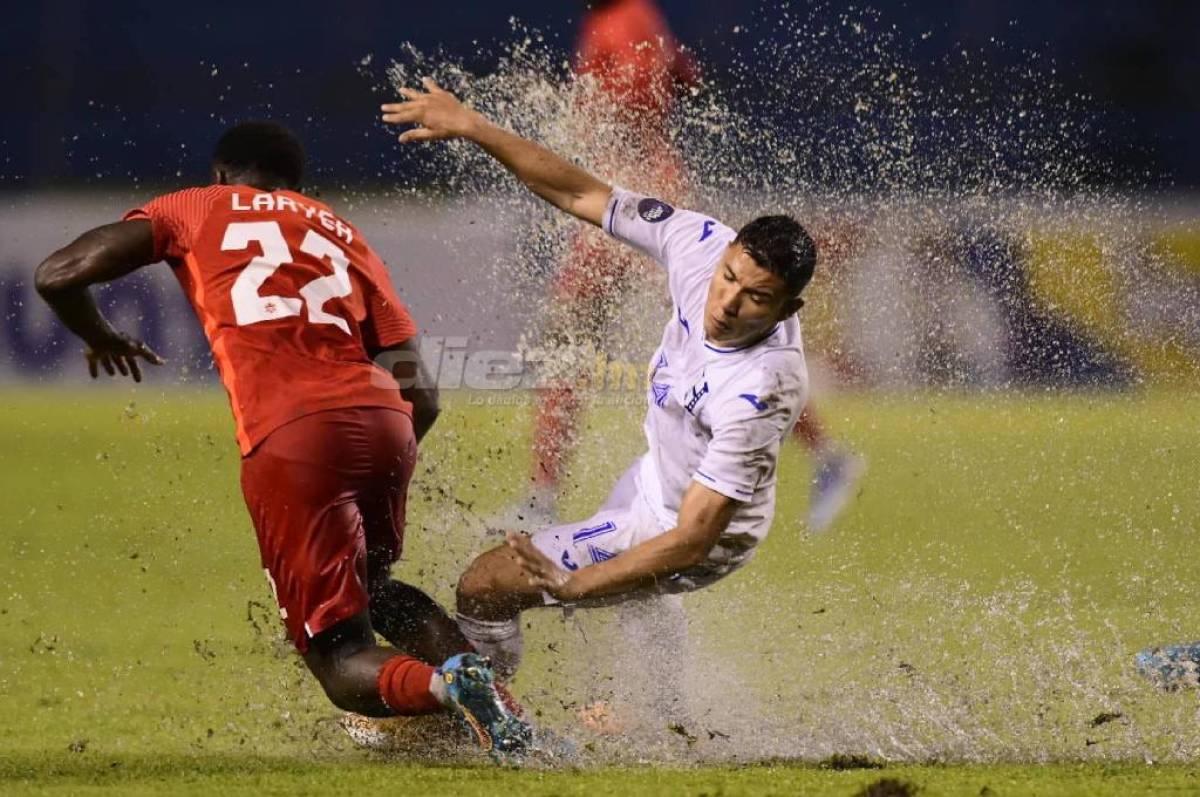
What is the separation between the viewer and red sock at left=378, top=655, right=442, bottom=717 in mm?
4094

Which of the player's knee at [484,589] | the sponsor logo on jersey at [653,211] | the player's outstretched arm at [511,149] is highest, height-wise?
the player's outstretched arm at [511,149]

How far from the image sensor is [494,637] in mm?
4789

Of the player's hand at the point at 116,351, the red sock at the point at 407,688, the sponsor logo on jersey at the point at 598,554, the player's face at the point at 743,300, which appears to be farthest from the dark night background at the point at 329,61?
the red sock at the point at 407,688

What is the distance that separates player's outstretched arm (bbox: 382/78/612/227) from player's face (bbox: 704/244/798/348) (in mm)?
672

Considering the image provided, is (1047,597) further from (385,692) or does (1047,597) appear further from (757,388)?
(385,692)

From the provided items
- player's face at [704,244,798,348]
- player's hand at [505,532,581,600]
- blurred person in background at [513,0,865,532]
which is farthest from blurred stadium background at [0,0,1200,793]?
player's face at [704,244,798,348]

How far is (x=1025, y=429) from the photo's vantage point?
10406mm

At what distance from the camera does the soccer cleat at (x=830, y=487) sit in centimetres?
786

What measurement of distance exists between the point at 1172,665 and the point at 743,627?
152 centimetres

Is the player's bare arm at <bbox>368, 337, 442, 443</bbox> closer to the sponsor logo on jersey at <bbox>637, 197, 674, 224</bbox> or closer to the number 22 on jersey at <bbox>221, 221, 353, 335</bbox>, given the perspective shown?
the number 22 on jersey at <bbox>221, 221, 353, 335</bbox>

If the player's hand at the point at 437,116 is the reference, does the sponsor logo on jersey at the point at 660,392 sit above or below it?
below

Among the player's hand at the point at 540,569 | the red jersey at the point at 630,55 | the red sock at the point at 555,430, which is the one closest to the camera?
the player's hand at the point at 540,569

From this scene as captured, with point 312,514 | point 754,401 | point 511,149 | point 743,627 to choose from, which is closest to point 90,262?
point 312,514

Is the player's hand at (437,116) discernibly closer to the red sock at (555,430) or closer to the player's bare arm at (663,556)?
the player's bare arm at (663,556)
